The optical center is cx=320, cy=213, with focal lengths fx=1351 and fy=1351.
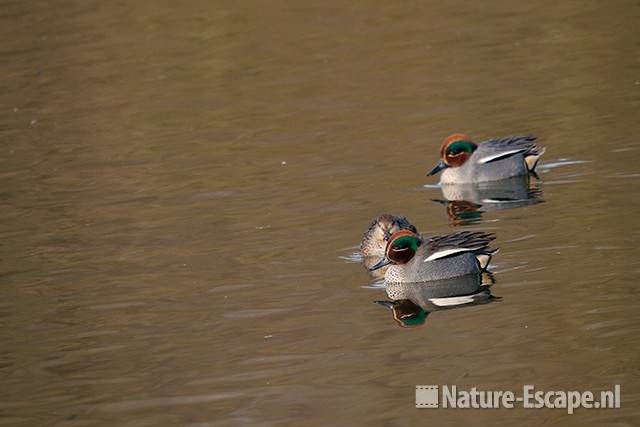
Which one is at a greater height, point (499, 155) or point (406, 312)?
point (406, 312)

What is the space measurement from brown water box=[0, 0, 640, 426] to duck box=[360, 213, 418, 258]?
8.4 inches

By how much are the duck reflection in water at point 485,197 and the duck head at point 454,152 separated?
0.24 meters

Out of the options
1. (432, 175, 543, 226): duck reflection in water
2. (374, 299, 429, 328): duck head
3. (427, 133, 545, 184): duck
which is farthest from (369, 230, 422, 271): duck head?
(427, 133, 545, 184): duck

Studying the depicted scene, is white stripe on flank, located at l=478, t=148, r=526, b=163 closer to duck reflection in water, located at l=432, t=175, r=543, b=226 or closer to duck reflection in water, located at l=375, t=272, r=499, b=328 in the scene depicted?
duck reflection in water, located at l=432, t=175, r=543, b=226

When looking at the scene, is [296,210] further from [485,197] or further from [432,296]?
[432,296]

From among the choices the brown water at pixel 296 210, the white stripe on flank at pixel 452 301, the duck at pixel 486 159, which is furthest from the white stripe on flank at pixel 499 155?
the white stripe on flank at pixel 452 301

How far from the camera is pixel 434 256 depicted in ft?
37.2

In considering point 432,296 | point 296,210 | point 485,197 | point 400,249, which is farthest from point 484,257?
point 485,197

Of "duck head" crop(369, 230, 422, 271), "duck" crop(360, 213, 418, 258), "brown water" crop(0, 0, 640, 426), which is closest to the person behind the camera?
"brown water" crop(0, 0, 640, 426)

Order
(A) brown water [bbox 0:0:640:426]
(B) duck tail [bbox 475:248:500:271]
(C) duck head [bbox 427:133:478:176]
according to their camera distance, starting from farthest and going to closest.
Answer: (C) duck head [bbox 427:133:478:176] → (B) duck tail [bbox 475:248:500:271] → (A) brown water [bbox 0:0:640:426]

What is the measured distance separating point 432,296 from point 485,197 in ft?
12.6

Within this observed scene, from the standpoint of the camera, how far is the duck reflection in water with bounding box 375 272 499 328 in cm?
1060

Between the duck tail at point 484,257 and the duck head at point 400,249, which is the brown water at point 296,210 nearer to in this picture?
the duck tail at point 484,257

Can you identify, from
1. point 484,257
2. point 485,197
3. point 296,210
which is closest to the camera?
point 484,257
